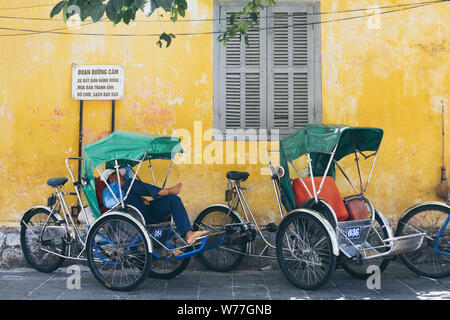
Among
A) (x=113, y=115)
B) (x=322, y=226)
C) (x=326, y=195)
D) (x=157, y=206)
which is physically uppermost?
(x=113, y=115)

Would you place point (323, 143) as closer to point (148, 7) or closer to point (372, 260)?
point (372, 260)

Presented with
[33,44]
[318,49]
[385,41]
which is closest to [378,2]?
[385,41]

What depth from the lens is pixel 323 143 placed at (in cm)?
525

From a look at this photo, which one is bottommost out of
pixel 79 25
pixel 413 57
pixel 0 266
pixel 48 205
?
pixel 0 266

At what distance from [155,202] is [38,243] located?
1603 mm

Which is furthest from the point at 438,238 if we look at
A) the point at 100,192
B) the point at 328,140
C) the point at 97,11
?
the point at 97,11

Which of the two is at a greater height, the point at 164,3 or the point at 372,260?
the point at 164,3

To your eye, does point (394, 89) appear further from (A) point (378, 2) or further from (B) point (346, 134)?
(B) point (346, 134)

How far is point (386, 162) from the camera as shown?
6.71 meters

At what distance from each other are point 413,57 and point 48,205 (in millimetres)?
5098

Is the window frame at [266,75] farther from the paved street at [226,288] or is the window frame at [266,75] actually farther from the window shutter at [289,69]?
the paved street at [226,288]

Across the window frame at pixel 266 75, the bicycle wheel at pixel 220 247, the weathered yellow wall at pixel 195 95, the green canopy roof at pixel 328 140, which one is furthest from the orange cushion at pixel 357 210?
the window frame at pixel 266 75

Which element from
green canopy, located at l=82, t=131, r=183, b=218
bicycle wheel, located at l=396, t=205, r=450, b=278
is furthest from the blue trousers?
bicycle wheel, located at l=396, t=205, r=450, b=278

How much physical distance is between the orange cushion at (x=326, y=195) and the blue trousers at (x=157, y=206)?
1.23 m
